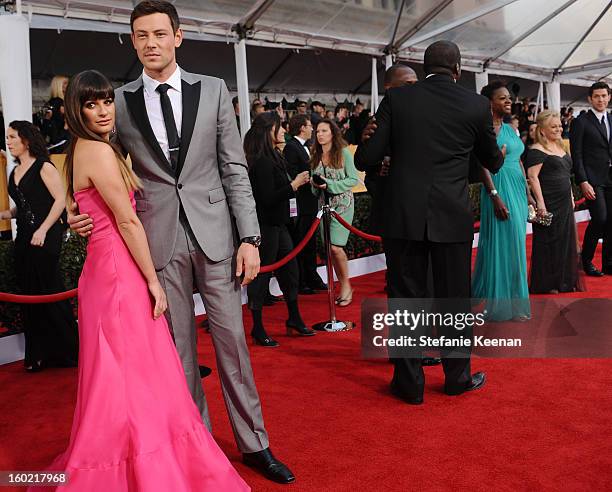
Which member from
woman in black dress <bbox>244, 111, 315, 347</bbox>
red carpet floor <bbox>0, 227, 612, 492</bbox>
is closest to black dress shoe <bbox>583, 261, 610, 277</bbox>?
red carpet floor <bbox>0, 227, 612, 492</bbox>

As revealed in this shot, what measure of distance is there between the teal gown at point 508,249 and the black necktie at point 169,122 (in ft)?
11.0

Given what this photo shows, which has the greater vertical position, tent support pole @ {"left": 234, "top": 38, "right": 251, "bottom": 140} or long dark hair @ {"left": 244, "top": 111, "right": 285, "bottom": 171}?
tent support pole @ {"left": 234, "top": 38, "right": 251, "bottom": 140}

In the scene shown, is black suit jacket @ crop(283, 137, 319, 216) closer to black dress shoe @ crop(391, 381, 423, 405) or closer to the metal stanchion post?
the metal stanchion post

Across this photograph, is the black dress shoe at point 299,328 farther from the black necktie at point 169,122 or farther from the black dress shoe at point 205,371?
the black necktie at point 169,122

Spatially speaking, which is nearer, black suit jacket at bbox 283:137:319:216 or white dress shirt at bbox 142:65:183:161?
white dress shirt at bbox 142:65:183:161

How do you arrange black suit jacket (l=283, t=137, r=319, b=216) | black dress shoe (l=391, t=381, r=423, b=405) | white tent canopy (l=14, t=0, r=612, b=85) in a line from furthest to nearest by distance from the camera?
white tent canopy (l=14, t=0, r=612, b=85), black suit jacket (l=283, t=137, r=319, b=216), black dress shoe (l=391, t=381, r=423, b=405)

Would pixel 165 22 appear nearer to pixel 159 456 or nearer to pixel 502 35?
pixel 159 456

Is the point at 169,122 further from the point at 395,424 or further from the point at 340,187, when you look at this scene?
the point at 340,187

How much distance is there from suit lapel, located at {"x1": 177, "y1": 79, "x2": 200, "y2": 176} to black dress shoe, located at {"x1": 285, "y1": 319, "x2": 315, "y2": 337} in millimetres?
3022

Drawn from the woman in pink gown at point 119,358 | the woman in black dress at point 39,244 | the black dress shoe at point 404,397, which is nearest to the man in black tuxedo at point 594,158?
the black dress shoe at point 404,397

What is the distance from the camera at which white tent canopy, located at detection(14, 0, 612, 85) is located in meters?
8.43

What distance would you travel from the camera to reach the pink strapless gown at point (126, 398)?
2.54 metres

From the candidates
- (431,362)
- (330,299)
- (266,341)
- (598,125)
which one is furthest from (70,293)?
(598,125)

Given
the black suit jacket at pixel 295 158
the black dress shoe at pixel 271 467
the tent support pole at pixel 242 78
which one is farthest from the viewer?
the tent support pole at pixel 242 78
